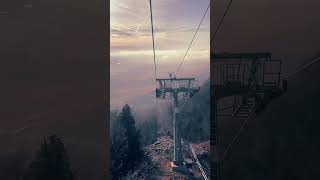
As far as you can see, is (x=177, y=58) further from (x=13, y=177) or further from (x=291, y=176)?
(x=13, y=177)

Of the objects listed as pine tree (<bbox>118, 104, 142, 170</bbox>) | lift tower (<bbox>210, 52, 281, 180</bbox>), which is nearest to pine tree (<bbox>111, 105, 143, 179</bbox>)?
pine tree (<bbox>118, 104, 142, 170</bbox>)

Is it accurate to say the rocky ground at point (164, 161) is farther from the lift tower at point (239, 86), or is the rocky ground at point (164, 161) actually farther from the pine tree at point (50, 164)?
the pine tree at point (50, 164)

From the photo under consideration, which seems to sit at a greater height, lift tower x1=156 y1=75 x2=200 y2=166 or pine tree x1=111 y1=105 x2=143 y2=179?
lift tower x1=156 y1=75 x2=200 y2=166

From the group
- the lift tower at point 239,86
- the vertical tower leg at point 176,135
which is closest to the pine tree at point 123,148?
the vertical tower leg at point 176,135

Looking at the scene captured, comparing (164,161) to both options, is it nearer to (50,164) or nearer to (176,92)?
(176,92)

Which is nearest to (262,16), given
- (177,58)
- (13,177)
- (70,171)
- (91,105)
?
(177,58)

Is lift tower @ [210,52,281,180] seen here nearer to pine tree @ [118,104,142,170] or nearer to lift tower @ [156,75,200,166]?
lift tower @ [156,75,200,166]

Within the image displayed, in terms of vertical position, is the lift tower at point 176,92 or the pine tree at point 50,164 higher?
the lift tower at point 176,92
